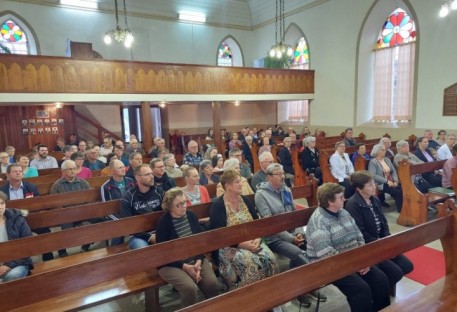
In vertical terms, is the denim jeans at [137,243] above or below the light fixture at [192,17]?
below

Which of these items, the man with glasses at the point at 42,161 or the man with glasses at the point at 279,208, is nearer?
the man with glasses at the point at 279,208

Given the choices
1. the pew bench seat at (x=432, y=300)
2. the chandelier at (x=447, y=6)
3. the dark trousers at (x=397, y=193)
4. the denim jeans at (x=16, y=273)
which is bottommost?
the dark trousers at (x=397, y=193)

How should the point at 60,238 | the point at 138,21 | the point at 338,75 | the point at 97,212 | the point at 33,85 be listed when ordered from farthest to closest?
the point at 138,21
the point at 338,75
the point at 33,85
the point at 97,212
the point at 60,238

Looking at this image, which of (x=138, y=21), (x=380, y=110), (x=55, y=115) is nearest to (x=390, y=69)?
(x=380, y=110)

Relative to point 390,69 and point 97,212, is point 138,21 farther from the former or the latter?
point 97,212

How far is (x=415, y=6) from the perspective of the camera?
9.01 m

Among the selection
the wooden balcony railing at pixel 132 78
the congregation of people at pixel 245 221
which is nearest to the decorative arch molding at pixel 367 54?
the wooden balcony railing at pixel 132 78

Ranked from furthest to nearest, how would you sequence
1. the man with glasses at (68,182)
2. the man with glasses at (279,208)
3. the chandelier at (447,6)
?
the chandelier at (447,6) → the man with glasses at (68,182) → the man with glasses at (279,208)

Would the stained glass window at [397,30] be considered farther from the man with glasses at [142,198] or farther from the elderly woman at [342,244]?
the man with glasses at [142,198]

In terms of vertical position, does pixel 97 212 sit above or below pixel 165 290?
above

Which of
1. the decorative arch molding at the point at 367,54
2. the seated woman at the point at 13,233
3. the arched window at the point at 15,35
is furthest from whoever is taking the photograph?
the arched window at the point at 15,35

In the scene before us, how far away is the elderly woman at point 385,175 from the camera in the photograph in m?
5.18

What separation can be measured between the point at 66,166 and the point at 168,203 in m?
2.21

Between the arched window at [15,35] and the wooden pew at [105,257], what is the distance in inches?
424
